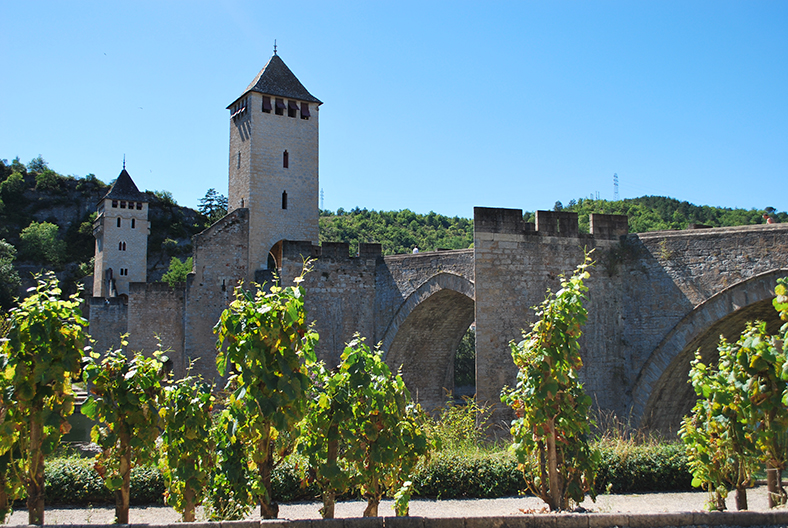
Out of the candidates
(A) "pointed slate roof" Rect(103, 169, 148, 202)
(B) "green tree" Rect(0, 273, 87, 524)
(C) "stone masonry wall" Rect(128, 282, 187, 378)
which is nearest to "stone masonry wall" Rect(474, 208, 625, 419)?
(B) "green tree" Rect(0, 273, 87, 524)

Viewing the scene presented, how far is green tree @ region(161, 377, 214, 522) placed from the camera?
5.91 meters

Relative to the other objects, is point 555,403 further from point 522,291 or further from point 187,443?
point 522,291

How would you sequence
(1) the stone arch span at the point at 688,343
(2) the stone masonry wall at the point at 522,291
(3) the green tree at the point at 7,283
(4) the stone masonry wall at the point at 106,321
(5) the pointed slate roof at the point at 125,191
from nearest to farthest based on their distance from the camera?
(1) the stone arch span at the point at 688,343
(2) the stone masonry wall at the point at 522,291
(4) the stone masonry wall at the point at 106,321
(5) the pointed slate roof at the point at 125,191
(3) the green tree at the point at 7,283

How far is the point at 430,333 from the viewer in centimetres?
1797

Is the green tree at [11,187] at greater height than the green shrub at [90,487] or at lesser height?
greater

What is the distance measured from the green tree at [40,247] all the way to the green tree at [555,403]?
214ft

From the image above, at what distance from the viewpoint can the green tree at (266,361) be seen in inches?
211

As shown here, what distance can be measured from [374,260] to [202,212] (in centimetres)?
6559

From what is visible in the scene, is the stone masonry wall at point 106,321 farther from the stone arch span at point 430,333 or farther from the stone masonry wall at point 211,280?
the stone arch span at point 430,333

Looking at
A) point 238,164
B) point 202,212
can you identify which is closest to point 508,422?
point 238,164

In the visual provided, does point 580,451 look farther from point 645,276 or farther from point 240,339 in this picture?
point 645,276

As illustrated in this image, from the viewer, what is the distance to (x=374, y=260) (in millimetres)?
17656

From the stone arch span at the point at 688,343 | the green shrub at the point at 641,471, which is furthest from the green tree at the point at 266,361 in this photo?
the stone arch span at the point at 688,343

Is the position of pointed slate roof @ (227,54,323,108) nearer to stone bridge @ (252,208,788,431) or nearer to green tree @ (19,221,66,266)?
stone bridge @ (252,208,788,431)
